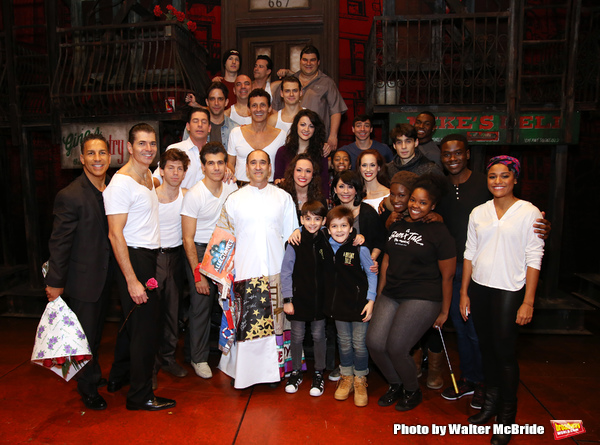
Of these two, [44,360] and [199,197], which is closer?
[44,360]

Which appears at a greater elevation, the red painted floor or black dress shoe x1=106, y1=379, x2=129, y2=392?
black dress shoe x1=106, y1=379, x2=129, y2=392

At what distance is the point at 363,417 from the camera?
346 cm

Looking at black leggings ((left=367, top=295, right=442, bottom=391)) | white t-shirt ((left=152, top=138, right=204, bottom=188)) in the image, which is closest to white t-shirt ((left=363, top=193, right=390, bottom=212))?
black leggings ((left=367, top=295, right=442, bottom=391))

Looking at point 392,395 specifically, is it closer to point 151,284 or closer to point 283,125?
point 151,284

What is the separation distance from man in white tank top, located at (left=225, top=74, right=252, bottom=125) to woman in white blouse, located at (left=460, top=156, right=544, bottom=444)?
287 cm

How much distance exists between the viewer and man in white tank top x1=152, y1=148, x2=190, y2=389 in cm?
381

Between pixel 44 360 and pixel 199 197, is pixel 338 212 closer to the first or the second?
pixel 199 197

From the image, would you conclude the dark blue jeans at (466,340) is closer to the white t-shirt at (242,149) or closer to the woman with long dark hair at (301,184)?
the woman with long dark hair at (301,184)

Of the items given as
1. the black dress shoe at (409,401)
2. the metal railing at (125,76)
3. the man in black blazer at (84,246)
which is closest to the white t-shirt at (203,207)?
the man in black blazer at (84,246)

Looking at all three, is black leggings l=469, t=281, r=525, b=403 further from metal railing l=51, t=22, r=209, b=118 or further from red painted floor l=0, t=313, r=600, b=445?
metal railing l=51, t=22, r=209, b=118

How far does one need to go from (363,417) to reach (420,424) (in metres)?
0.42

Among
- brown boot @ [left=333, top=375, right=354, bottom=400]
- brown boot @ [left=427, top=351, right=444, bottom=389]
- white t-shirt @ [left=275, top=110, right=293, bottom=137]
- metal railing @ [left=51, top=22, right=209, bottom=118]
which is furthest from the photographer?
metal railing @ [left=51, top=22, right=209, bottom=118]

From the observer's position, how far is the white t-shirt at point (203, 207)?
3.90 m

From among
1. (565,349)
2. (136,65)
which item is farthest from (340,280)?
(136,65)
